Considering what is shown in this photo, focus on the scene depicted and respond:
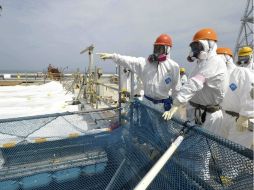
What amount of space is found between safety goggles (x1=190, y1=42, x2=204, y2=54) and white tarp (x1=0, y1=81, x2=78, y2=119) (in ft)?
14.2

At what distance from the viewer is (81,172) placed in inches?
159

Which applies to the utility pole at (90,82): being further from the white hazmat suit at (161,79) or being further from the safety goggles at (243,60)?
the safety goggles at (243,60)

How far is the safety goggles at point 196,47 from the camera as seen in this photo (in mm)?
3632

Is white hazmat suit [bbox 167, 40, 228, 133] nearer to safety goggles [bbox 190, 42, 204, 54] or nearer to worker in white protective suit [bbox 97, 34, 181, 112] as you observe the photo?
safety goggles [bbox 190, 42, 204, 54]

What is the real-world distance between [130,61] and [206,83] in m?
1.75

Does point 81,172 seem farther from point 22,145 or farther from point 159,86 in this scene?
point 159,86

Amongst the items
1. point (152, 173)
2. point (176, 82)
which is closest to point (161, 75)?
point (176, 82)

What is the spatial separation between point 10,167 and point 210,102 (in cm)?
341

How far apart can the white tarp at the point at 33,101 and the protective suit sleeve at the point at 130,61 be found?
2.81m

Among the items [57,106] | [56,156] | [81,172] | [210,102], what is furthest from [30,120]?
[57,106]

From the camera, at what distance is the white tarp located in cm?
684

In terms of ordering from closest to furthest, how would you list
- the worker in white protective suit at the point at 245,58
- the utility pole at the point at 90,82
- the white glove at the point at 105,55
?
the worker in white protective suit at the point at 245,58 < the white glove at the point at 105,55 < the utility pole at the point at 90,82

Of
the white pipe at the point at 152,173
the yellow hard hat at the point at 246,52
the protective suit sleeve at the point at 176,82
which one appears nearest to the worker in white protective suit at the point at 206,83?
the protective suit sleeve at the point at 176,82

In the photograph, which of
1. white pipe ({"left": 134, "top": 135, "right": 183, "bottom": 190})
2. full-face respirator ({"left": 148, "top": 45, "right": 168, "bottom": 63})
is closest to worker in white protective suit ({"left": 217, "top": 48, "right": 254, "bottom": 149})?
full-face respirator ({"left": 148, "top": 45, "right": 168, "bottom": 63})
